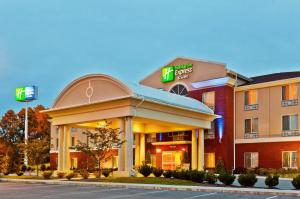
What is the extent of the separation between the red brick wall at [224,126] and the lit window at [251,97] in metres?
1.42

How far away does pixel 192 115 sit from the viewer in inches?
1485

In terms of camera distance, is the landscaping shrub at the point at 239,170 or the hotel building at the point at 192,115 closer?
the hotel building at the point at 192,115

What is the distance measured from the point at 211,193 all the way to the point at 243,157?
74.0 feet

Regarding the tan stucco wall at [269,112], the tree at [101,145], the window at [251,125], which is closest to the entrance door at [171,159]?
the tan stucco wall at [269,112]

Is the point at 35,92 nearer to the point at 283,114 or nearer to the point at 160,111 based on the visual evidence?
the point at 160,111

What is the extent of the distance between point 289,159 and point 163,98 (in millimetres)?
12871

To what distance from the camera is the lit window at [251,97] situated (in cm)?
4138

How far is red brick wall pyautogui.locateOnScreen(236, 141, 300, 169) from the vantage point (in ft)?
126

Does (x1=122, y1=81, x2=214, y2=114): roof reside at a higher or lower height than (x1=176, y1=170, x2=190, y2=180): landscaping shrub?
higher

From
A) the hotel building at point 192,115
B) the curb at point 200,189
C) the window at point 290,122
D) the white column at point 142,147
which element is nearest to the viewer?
the curb at point 200,189

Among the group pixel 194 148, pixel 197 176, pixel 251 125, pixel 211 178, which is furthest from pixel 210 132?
pixel 211 178

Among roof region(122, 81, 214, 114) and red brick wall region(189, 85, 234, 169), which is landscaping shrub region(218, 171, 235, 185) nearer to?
roof region(122, 81, 214, 114)

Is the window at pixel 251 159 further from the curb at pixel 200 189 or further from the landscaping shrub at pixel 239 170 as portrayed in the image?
the curb at pixel 200 189

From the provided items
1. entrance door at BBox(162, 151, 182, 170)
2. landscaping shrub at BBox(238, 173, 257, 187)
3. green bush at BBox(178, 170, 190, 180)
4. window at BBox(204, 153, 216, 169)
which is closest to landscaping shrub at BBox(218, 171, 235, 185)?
landscaping shrub at BBox(238, 173, 257, 187)
